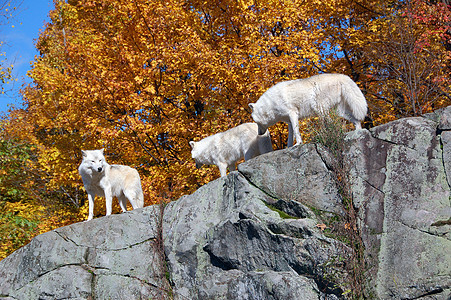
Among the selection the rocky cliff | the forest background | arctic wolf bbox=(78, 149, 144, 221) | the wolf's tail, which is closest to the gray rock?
the rocky cliff

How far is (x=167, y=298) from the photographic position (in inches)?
347

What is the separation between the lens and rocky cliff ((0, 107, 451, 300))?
7.29 metres

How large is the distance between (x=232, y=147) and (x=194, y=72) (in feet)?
21.2

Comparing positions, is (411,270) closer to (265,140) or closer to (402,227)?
(402,227)

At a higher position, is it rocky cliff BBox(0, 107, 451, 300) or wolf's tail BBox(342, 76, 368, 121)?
wolf's tail BBox(342, 76, 368, 121)

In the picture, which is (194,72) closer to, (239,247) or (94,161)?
(94,161)

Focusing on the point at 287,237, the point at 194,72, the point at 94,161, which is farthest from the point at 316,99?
the point at 194,72

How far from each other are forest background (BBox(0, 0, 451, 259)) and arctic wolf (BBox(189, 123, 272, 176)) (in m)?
3.04

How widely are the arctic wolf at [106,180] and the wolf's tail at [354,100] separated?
17.4 ft

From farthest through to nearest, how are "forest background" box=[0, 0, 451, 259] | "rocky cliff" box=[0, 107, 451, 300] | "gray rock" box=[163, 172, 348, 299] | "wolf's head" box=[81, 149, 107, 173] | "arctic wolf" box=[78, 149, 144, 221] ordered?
"forest background" box=[0, 0, 451, 259], "arctic wolf" box=[78, 149, 144, 221], "wolf's head" box=[81, 149, 107, 173], "gray rock" box=[163, 172, 348, 299], "rocky cliff" box=[0, 107, 451, 300]

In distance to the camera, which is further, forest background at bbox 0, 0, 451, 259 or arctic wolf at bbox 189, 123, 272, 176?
forest background at bbox 0, 0, 451, 259

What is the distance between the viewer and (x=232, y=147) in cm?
1066

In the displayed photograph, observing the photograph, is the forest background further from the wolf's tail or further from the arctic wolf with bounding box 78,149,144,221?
the wolf's tail

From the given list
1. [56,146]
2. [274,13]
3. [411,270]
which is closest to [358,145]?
[411,270]
